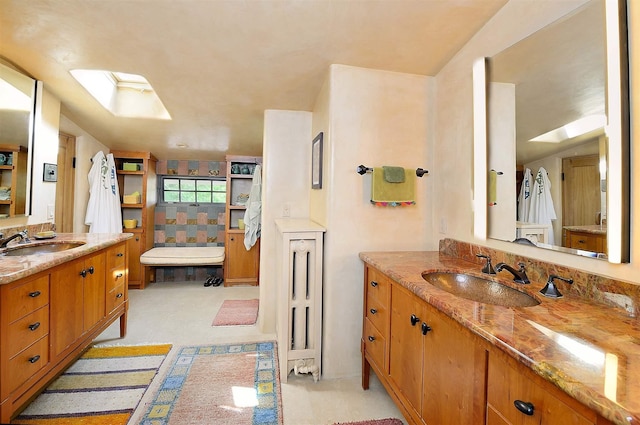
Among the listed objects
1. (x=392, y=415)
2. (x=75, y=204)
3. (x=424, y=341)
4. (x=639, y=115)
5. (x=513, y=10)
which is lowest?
(x=392, y=415)

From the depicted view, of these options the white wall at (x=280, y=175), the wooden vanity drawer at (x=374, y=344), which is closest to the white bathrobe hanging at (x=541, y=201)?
the wooden vanity drawer at (x=374, y=344)

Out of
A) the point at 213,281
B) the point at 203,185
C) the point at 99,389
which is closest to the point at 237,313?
the point at 213,281

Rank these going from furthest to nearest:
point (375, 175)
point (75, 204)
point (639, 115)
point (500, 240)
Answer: point (75, 204), point (375, 175), point (500, 240), point (639, 115)

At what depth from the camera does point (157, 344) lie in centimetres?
243

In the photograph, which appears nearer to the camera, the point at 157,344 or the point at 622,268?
the point at 622,268

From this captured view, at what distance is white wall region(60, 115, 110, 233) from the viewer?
3457 mm

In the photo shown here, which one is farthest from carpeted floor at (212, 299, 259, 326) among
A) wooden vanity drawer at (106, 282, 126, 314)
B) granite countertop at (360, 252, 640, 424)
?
granite countertop at (360, 252, 640, 424)

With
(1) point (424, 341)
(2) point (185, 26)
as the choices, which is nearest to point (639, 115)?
(1) point (424, 341)

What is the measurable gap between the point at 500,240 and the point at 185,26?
2.15m

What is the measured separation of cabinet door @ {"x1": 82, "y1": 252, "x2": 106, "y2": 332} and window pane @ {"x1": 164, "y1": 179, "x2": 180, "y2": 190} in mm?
2749

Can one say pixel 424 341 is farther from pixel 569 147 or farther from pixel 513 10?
pixel 513 10

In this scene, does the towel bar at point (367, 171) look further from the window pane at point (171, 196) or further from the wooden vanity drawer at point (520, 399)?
the window pane at point (171, 196)

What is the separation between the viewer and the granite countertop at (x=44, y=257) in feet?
4.40

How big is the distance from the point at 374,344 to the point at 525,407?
1.10 meters
